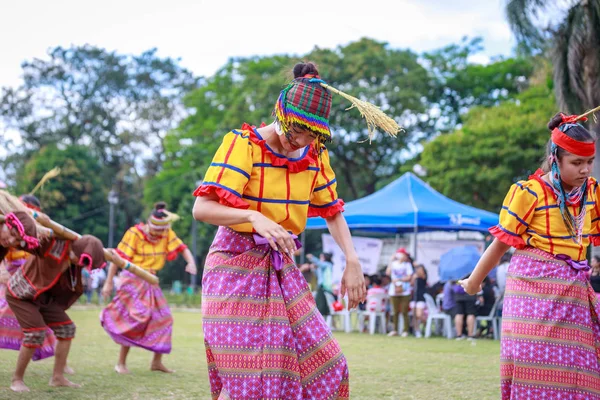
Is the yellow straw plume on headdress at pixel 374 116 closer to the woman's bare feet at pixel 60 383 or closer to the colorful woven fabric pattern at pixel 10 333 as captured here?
the woman's bare feet at pixel 60 383

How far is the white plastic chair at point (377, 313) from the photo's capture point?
1742 cm

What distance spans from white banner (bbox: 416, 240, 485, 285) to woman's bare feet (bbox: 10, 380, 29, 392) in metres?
13.4

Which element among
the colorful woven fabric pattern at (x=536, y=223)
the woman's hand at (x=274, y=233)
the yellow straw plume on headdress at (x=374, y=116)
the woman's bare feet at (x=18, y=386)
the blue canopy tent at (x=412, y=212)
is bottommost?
the woman's bare feet at (x=18, y=386)

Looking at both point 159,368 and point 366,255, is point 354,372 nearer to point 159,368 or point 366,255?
point 159,368

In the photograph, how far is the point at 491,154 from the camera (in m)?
30.0

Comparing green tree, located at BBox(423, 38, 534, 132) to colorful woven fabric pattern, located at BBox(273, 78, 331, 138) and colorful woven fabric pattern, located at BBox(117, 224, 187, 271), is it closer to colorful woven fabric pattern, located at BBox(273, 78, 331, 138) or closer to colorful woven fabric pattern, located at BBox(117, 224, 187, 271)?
colorful woven fabric pattern, located at BBox(117, 224, 187, 271)

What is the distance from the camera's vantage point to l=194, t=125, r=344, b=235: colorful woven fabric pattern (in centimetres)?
386

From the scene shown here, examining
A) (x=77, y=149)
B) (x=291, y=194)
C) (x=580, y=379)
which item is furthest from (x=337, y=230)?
(x=77, y=149)

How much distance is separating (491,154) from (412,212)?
13451mm

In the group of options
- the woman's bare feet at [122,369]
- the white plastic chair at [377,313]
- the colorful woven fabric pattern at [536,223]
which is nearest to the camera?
the colorful woven fabric pattern at [536,223]

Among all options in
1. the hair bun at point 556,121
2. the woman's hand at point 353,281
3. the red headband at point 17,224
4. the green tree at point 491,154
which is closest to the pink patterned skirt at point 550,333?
the hair bun at point 556,121

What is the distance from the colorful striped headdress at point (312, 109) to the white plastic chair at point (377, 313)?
1382 centimetres

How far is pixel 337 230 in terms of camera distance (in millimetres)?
4328

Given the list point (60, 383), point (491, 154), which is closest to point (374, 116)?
point (60, 383)
